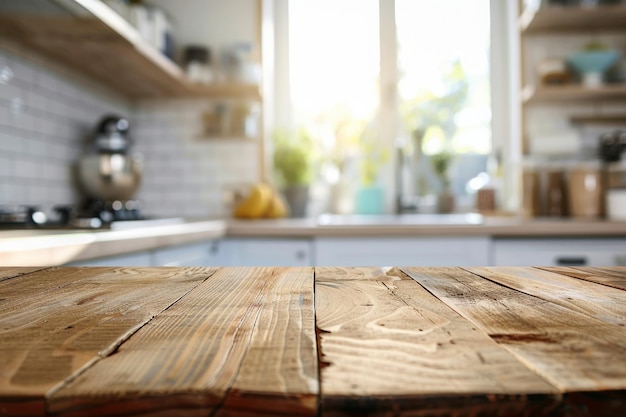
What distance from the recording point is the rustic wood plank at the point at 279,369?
0.88 feet

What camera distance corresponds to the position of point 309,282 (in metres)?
0.69

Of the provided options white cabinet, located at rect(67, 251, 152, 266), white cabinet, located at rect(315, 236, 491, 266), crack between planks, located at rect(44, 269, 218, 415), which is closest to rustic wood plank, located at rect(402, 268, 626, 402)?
crack between planks, located at rect(44, 269, 218, 415)

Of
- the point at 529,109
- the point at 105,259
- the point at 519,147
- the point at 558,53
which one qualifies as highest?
the point at 558,53

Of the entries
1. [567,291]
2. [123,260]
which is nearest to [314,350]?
[567,291]

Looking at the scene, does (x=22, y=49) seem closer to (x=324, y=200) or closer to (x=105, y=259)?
(x=105, y=259)

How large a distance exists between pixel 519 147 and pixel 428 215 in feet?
1.99

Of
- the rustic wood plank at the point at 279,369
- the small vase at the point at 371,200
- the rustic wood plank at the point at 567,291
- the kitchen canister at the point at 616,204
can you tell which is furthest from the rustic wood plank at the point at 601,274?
the small vase at the point at 371,200

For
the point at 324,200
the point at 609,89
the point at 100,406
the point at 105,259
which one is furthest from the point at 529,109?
the point at 100,406

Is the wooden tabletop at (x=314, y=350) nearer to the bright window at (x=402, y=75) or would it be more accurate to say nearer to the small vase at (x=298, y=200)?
the small vase at (x=298, y=200)

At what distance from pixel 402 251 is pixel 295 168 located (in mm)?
897

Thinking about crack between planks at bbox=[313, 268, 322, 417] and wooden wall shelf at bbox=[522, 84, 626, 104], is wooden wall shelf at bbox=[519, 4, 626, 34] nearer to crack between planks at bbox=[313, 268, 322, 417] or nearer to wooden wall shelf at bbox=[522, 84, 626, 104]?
wooden wall shelf at bbox=[522, 84, 626, 104]

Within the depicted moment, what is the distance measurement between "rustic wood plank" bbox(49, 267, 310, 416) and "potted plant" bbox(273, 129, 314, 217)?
2.27 meters

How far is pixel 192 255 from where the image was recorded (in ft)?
6.10

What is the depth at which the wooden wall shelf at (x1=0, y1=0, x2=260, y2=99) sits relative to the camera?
5.57 feet
